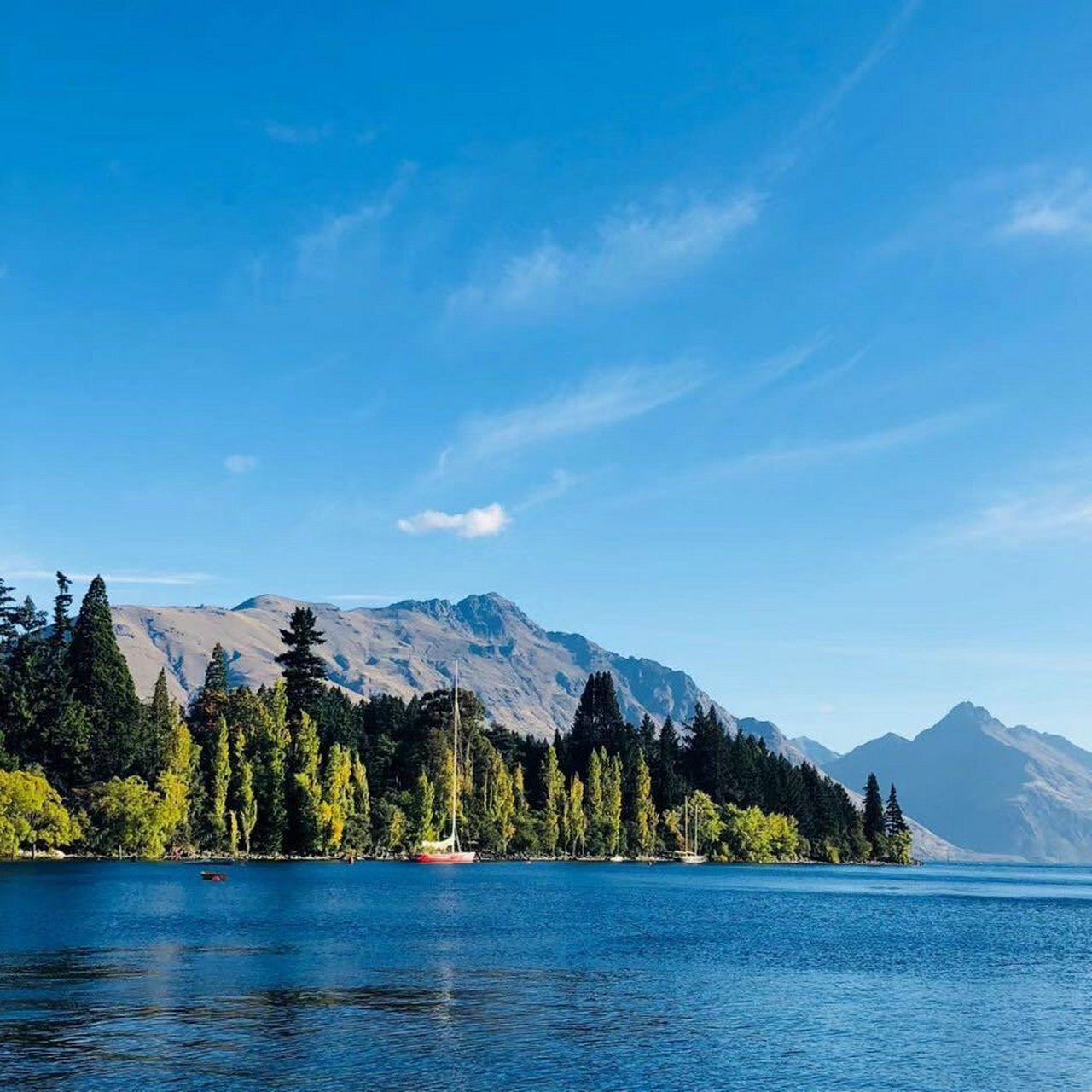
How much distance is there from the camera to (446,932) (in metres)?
84.9

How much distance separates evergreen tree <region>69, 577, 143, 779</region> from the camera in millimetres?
171750

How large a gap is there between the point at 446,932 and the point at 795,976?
92.9 feet

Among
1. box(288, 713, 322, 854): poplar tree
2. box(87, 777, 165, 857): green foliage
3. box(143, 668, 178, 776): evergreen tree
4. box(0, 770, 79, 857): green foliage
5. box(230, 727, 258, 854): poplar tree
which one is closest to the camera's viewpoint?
box(0, 770, 79, 857): green foliage

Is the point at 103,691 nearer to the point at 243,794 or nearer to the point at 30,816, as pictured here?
the point at 243,794

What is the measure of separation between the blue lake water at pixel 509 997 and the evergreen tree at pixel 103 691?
6100 centimetres

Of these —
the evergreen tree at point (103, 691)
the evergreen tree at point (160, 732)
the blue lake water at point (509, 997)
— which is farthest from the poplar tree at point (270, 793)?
the blue lake water at point (509, 997)

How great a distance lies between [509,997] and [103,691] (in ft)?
457

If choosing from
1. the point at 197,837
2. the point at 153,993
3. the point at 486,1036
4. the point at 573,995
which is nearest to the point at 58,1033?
the point at 153,993

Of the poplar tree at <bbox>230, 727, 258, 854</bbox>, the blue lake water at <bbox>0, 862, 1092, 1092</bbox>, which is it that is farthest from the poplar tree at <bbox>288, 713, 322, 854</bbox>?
the blue lake water at <bbox>0, 862, 1092, 1092</bbox>

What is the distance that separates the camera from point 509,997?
54.7m

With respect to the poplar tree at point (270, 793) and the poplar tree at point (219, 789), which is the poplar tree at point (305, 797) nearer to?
the poplar tree at point (270, 793)

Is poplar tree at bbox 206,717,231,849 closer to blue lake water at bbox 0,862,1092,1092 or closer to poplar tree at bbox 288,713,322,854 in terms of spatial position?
poplar tree at bbox 288,713,322,854

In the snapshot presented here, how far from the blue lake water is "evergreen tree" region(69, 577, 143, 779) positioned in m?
61.0

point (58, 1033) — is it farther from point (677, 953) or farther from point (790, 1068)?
point (677, 953)
